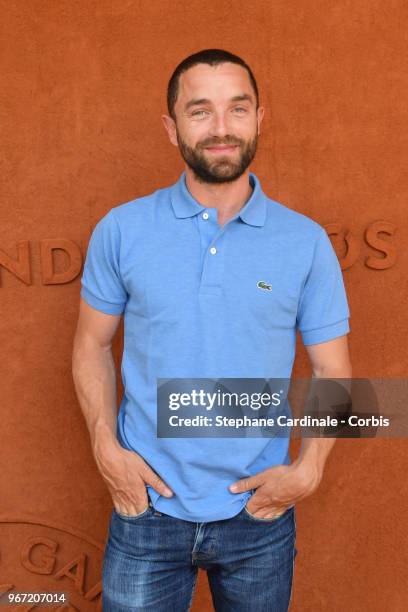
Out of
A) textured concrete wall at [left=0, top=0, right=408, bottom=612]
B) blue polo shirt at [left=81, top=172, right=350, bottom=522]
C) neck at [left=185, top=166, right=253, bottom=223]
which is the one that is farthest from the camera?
textured concrete wall at [left=0, top=0, right=408, bottom=612]

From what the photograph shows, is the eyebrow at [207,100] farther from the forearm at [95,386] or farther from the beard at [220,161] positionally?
the forearm at [95,386]

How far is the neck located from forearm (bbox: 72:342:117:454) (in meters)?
0.46

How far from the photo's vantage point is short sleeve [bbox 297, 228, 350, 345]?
1.71 m

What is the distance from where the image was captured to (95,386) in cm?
180

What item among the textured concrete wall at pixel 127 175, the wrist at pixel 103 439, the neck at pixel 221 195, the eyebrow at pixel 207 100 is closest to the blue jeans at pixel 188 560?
the wrist at pixel 103 439

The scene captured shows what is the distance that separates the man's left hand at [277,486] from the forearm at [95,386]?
359mm

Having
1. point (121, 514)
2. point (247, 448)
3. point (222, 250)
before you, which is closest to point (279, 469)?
point (247, 448)

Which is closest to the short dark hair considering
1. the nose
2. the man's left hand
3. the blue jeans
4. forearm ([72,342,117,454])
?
the nose

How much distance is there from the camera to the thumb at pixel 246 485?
1676 mm

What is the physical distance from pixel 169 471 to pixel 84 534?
0.79 metres

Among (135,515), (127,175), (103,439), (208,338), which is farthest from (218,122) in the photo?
(135,515)

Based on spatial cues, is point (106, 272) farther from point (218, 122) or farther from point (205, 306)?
point (218, 122)

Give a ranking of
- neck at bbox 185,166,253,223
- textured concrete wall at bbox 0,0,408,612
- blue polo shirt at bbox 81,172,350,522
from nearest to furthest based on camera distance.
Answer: blue polo shirt at bbox 81,172,350,522
neck at bbox 185,166,253,223
textured concrete wall at bbox 0,0,408,612

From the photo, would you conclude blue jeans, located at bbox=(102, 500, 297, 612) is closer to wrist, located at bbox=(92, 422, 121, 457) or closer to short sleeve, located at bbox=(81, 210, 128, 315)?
wrist, located at bbox=(92, 422, 121, 457)
